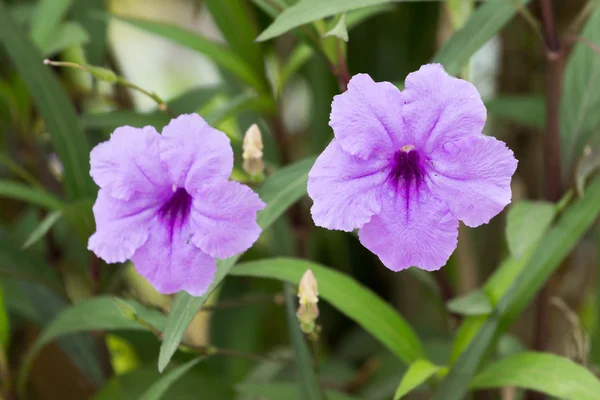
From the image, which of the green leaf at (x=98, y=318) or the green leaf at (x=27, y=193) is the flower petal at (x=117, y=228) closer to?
the green leaf at (x=98, y=318)

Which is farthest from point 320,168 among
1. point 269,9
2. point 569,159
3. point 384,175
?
point 569,159

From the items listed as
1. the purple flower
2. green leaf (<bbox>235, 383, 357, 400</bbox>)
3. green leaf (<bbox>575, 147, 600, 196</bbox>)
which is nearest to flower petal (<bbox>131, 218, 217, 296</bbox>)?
the purple flower

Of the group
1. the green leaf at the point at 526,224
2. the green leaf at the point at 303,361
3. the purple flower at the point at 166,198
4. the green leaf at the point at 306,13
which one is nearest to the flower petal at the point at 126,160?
the purple flower at the point at 166,198

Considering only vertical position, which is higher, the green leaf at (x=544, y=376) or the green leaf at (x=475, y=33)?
the green leaf at (x=475, y=33)

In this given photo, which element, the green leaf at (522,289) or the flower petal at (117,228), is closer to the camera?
the flower petal at (117,228)

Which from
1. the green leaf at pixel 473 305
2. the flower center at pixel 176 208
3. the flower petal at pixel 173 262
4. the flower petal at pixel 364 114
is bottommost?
the green leaf at pixel 473 305

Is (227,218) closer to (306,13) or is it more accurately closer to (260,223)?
(260,223)

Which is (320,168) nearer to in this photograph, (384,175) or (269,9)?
(384,175)
